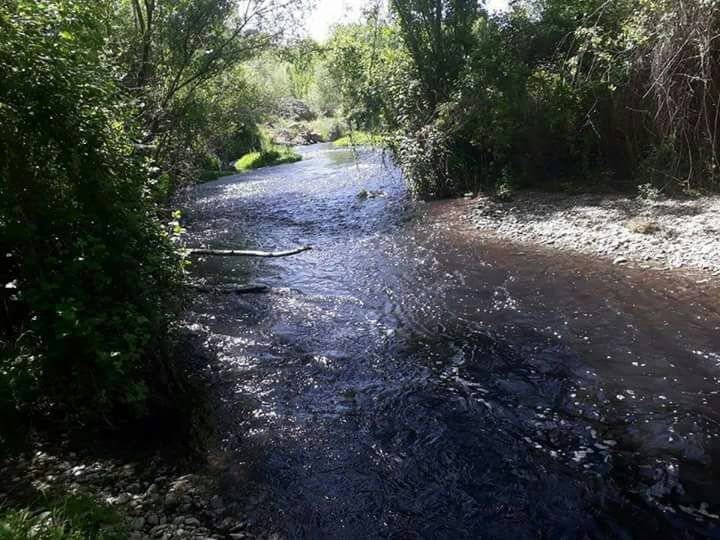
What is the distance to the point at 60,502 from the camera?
458cm

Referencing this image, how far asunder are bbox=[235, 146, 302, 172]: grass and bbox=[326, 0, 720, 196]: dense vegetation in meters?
18.5

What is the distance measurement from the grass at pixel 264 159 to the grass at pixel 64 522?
35.7 meters

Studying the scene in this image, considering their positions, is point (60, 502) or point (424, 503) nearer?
point (60, 502)

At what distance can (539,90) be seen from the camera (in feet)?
55.4

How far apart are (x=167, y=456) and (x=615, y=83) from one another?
15351mm

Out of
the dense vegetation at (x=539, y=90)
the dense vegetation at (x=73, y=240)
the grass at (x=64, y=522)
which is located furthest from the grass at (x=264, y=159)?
Answer: the grass at (x=64, y=522)

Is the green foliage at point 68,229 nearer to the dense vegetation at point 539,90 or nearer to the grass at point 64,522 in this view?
the grass at point 64,522

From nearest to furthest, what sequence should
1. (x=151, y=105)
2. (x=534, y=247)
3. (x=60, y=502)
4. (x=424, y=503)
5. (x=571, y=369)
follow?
(x=60, y=502) < (x=424, y=503) < (x=571, y=369) < (x=534, y=247) < (x=151, y=105)

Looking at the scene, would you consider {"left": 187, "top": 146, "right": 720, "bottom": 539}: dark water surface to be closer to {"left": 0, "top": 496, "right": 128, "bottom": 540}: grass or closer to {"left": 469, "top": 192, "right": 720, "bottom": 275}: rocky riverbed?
{"left": 469, "top": 192, "right": 720, "bottom": 275}: rocky riverbed

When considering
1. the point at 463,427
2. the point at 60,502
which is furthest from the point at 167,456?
the point at 463,427

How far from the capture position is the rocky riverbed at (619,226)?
10.9m

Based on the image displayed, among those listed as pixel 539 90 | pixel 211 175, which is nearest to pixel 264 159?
pixel 211 175

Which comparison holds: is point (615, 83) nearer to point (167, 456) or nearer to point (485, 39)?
point (485, 39)

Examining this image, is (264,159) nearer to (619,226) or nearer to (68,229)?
(619,226)
